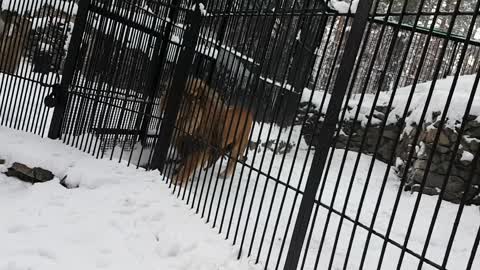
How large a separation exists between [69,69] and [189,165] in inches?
82.6

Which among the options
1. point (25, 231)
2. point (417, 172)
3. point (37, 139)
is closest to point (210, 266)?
point (25, 231)

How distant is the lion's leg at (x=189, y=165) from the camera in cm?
530

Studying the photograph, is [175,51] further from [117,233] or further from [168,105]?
[117,233]

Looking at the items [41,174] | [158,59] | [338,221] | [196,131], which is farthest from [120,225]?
[338,221]

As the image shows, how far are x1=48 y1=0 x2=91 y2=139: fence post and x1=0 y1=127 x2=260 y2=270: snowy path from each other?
493mm

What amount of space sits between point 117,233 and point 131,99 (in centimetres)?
271

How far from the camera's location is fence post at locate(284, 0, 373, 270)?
3.14m

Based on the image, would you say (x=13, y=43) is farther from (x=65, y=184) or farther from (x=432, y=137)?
(x=432, y=137)

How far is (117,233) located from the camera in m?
3.94

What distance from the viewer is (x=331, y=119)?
10.7 feet

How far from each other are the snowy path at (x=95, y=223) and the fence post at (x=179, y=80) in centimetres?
52

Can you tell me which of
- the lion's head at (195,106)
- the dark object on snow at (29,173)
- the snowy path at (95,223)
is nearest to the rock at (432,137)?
the lion's head at (195,106)

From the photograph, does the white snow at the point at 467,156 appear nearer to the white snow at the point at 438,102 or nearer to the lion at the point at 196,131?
the white snow at the point at 438,102

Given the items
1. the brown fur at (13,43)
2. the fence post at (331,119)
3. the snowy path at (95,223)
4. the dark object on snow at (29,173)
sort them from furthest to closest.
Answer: the brown fur at (13,43) → the dark object on snow at (29,173) → the snowy path at (95,223) → the fence post at (331,119)
